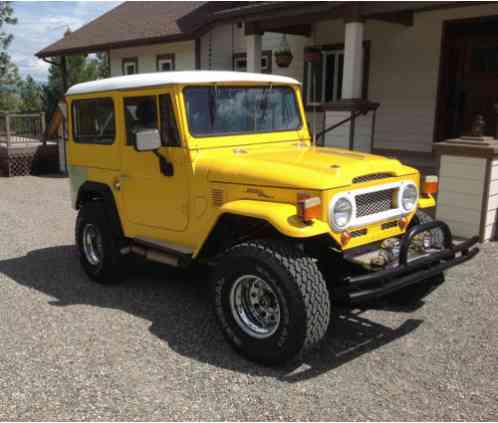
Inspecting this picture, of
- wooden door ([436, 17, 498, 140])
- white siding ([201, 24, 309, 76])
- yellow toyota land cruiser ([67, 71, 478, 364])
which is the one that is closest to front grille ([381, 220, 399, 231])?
yellow toyota land cruiser ([67, 71, 478, 364])

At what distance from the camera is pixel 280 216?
141 inches

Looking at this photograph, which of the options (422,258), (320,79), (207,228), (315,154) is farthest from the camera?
(320,79)

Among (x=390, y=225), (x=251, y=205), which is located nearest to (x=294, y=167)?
(x=251, y=205)

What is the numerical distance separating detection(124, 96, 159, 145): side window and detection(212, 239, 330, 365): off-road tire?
1518 millimetres

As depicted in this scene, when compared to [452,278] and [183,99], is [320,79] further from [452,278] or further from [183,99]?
[183,99]

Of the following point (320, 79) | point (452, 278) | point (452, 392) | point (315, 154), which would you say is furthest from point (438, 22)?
point (452, 392)

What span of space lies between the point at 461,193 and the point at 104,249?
15.3 ft

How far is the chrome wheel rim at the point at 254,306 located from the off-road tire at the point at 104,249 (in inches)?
73.4

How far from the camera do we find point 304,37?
13188 millimetres

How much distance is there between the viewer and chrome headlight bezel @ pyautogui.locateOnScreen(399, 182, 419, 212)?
167 inches

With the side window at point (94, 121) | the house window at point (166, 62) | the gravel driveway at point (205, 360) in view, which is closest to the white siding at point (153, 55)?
the house window at point (166, 62)

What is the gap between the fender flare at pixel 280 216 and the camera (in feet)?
11.5

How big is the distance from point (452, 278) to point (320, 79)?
8.32m

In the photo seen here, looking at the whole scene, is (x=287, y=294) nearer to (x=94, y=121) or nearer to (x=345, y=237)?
(x=345, y=237)
